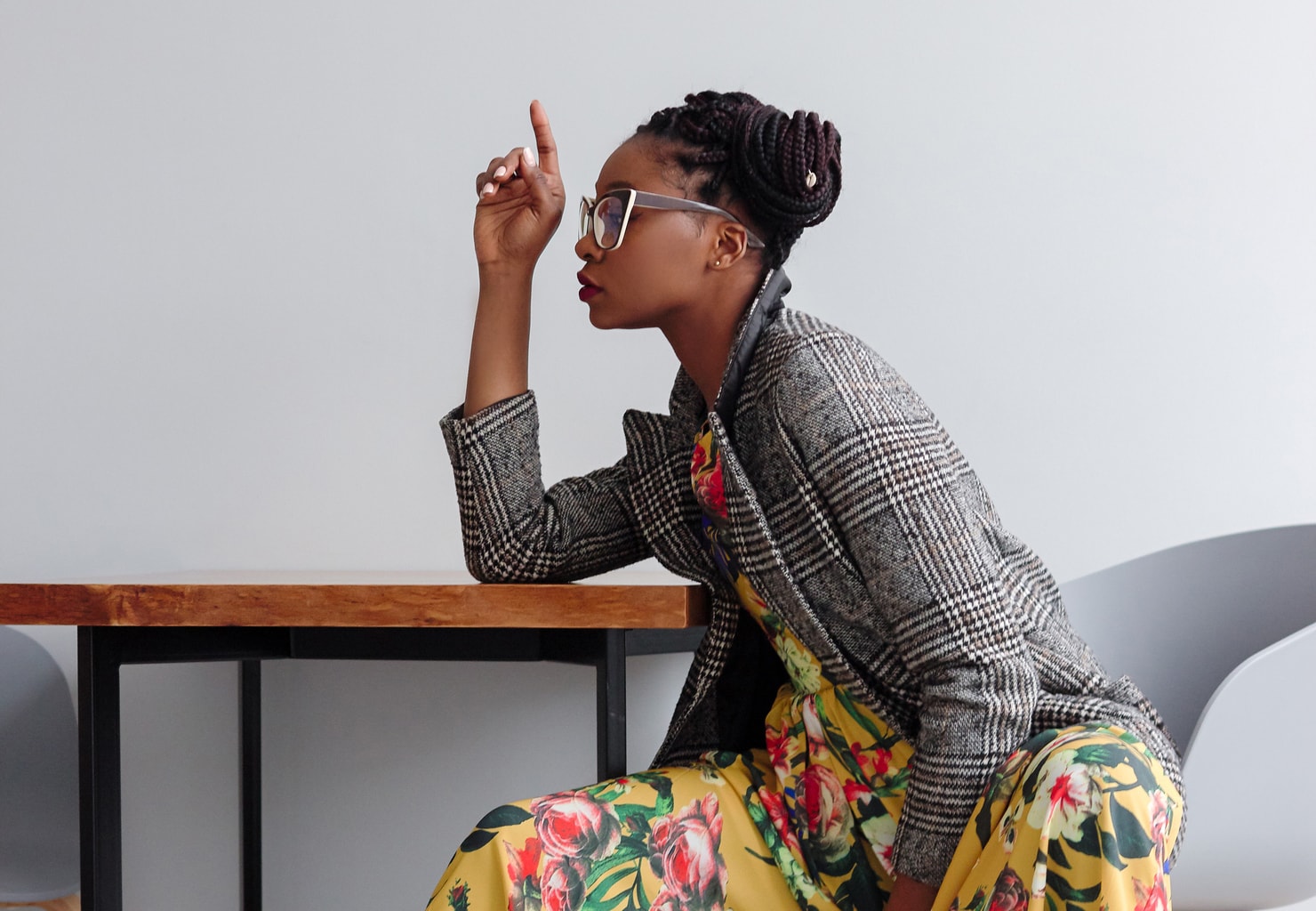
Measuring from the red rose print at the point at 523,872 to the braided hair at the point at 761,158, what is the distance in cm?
56

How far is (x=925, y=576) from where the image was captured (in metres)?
0.88

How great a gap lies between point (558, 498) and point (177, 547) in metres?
0.91

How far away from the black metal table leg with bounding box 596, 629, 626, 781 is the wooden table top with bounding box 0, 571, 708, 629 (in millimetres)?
64

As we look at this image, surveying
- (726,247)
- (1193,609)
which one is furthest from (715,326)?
(1193,609)

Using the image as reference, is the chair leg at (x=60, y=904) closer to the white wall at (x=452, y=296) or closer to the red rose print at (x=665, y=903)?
the white wall at (x=452, y=296)

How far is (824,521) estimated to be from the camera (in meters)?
0.95

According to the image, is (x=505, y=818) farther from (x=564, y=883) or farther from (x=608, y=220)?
(x=608, y=220)

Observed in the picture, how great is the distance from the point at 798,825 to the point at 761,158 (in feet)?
1.89

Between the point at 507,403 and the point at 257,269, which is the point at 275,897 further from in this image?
the point at 507,403

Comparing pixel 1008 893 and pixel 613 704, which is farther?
pixel 613 704

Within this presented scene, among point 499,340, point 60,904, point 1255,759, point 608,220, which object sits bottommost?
point 60,904

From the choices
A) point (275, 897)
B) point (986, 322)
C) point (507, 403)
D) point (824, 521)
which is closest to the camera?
point (824, 521)

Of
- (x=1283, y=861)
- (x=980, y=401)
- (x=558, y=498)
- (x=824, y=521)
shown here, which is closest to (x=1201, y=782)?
(x=1283, y=861)

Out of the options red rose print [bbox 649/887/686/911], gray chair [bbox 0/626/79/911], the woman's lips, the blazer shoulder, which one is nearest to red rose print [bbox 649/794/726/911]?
red rose print [bbox 649/887/686/911]
